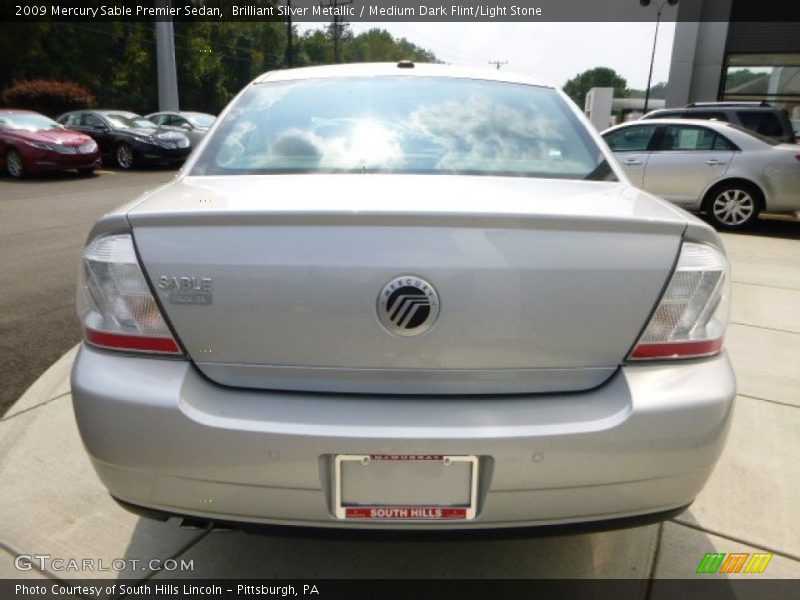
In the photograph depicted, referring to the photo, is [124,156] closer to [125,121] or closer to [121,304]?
[125,121]

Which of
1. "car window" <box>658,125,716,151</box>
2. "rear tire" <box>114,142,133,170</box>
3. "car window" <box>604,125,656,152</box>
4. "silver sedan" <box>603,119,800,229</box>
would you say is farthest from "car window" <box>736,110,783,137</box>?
"rear tire" <box>114,142,133,170</box>

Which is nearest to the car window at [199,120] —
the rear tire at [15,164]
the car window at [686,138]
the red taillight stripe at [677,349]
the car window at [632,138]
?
the rear tire at [15,164]

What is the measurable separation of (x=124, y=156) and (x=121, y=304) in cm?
1589

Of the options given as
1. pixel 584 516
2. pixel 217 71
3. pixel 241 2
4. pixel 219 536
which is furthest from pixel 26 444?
pixel 217 71

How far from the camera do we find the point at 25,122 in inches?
551

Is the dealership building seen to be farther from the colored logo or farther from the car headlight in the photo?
the colored logo

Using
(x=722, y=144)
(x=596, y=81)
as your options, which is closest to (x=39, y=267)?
(x=722, y=144)

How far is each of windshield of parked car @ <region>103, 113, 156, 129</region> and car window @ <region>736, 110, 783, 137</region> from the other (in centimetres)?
1360

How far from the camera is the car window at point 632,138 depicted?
8.86 metres

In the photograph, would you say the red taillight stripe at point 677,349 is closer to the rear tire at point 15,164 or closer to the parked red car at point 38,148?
the parked red car at point 38,148

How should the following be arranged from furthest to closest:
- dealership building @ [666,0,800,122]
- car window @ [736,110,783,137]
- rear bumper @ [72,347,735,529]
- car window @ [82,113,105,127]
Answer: dealership building @ [666,0,800,122]
car window @ [82,113,105,127]
car window @ [736,110,783,137]
rear bumper @ [72,347,735,529]

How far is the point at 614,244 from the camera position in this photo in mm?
1572

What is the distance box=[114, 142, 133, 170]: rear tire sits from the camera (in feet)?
51.6

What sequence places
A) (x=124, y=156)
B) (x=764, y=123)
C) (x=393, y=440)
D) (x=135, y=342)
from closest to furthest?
(x=393, y=440) → (x=135, y=342) → (x=764, y=123) → (x=124, y=156)
